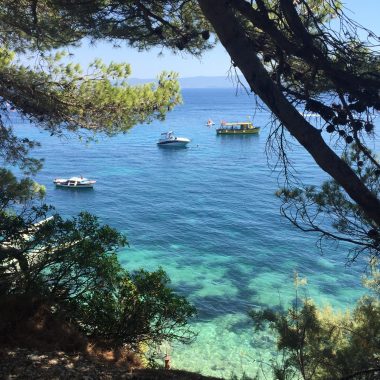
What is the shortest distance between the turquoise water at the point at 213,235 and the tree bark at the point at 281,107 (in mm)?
709

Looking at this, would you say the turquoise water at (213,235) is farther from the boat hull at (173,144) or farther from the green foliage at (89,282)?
the boat hull at (173,144)

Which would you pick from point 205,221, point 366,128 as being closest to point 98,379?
point 366,128

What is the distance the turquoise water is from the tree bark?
27.9 inches

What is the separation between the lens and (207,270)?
21234 millimetres

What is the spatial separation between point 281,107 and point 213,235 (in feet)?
79.0

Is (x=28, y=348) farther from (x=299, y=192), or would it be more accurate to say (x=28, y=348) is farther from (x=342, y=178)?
(x=299, y=192)

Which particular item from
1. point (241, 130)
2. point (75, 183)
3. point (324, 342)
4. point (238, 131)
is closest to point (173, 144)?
point (238, 131)

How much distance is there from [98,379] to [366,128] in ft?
11.6

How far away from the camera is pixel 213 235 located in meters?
26.5

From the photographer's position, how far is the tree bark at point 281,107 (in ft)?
8.43

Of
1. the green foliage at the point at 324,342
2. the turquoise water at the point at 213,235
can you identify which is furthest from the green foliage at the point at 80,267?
the turquoise water at the point at 213,235

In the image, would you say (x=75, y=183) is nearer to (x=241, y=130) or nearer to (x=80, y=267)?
(x=80, y=267)

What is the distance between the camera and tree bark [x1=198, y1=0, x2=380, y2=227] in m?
2.57

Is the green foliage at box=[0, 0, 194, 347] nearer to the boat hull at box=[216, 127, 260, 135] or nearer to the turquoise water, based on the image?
the turquoise water
